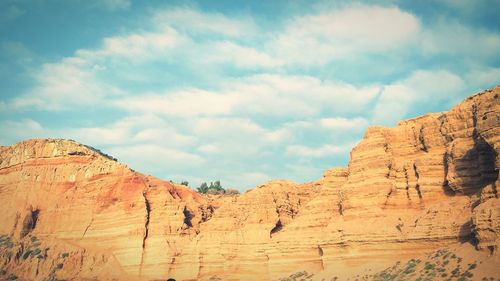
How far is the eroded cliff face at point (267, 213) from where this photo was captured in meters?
41.8

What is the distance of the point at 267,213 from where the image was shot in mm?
64188

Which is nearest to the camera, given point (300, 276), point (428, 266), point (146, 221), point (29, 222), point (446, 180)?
point (428, 266)

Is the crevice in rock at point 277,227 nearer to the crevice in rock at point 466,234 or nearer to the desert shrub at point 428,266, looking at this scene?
the desert shrub at point 428,266

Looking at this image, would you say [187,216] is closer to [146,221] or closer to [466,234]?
[146,221]

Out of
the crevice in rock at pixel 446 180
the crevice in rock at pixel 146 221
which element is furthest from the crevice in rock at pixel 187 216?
the crevice in rock at pixel 446 180

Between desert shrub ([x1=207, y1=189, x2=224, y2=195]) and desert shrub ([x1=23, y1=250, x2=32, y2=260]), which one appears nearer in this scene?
desert shrub ([x1=23, y1=250, x2=32, y2=260])

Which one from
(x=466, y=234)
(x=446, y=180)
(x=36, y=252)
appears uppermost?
(x=446, y=180)

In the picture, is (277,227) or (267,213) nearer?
(267,213)

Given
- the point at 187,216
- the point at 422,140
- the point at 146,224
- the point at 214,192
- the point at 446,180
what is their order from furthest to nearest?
1. the point at 214,192
2. the point at 187,216
3. the point at 146,224
4. the point at 422,140
5. the point at 446,180

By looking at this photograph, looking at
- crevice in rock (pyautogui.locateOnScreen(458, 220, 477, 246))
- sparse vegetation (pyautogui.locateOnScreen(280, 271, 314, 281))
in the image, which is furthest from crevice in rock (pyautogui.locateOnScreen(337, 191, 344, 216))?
crevice in rock (pyautogui.locateOnScreen(458, 220, 477, 246))

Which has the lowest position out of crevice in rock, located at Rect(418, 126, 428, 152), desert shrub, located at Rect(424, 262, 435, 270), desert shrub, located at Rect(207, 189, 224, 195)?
desert shrub, located at Rect(424, 262, 435, 270)

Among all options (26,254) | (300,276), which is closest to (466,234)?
(300,276)

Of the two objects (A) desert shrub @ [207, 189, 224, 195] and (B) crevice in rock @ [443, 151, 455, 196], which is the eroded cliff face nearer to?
(B) crevice in rock @ [443, 151, 455, 196]

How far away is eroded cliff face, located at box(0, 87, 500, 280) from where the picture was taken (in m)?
41.8
